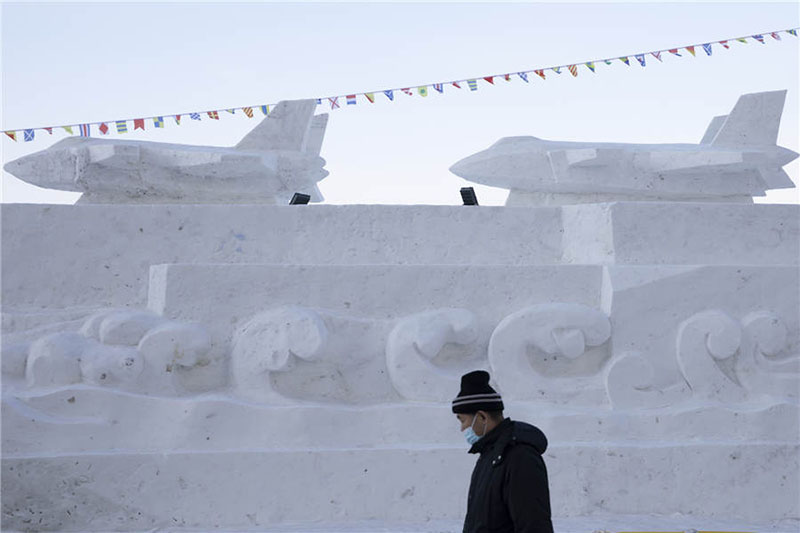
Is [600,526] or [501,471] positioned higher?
[600,526]

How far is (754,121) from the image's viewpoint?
20.8 ft

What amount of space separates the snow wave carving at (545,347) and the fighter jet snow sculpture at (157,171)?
6.76 feet

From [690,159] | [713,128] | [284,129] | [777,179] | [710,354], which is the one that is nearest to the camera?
[710,354]

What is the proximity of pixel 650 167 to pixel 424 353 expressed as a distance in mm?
2169

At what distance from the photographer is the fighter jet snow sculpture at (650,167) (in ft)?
19.9

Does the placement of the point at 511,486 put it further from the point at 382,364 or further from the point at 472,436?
the point at 382,364

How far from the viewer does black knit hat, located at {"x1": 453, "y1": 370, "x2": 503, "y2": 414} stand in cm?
271

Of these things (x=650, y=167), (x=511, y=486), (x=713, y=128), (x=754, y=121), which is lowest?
(x=511, y=486)

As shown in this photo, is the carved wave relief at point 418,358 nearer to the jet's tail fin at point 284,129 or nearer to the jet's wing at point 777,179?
the jet's wing at point 777,179

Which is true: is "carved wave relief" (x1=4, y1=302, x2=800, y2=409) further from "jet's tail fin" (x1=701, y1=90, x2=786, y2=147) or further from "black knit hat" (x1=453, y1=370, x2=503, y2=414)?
"black knit hat" (x1=453, y1=370, x2=503, y2=414)

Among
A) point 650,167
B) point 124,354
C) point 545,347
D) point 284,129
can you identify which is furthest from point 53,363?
point 650,167

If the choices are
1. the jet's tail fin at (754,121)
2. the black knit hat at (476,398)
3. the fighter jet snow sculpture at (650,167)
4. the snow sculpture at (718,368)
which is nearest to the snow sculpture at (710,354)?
the snow sculpture at (718,368)

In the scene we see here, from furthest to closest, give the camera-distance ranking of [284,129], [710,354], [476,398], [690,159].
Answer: [284,129] < [690,159] < [710,354] < [476,398]

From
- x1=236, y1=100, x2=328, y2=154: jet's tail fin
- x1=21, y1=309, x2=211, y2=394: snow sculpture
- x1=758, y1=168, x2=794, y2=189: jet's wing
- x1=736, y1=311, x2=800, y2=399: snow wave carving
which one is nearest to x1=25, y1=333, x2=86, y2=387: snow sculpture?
x1=21, y1=309, x2=211, y2=394: snow sculpture
